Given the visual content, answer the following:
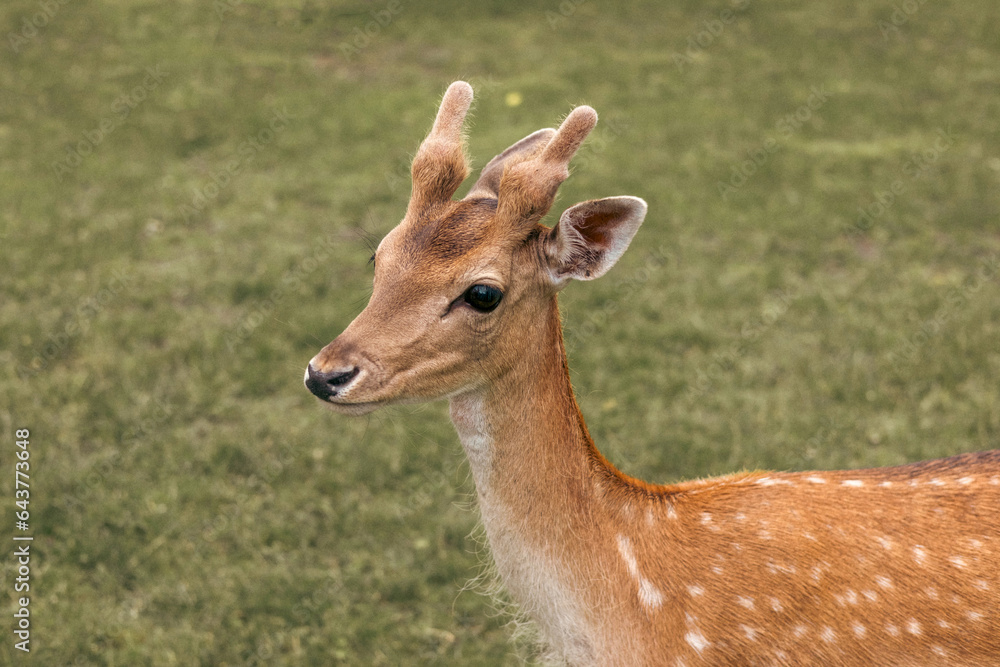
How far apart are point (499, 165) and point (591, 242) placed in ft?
1.80

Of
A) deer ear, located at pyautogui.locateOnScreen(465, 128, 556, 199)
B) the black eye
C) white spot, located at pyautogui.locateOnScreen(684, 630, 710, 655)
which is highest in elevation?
deer ear, located at pyautogui.locateOnScreen(465, 128, 556, 199)

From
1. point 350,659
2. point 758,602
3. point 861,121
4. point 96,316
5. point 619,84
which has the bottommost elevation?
point 861,121

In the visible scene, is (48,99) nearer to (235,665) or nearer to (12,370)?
(12,370)

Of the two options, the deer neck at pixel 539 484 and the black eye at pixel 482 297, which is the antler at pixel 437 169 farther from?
the deer neck at pixel 539 484

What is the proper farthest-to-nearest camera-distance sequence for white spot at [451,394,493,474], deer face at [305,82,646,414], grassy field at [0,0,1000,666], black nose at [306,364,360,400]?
grassy field at [0,0,1000,666] → white spot at [451,394,493,474] → deer face at [305,82,646,414] → black nose at [306,364,360,400]

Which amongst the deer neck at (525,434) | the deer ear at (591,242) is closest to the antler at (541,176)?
the deer ear at (591,242)

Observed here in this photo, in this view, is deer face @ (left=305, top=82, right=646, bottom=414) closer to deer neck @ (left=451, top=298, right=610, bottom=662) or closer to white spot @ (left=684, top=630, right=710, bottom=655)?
deer neck @ (left=451, top=298, right=610, bottom=662)

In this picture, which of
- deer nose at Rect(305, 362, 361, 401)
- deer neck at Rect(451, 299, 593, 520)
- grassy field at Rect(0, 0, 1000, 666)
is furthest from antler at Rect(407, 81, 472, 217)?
grassy field at Rect(0, 0, 1000, 666)

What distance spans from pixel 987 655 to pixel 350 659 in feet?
10.5

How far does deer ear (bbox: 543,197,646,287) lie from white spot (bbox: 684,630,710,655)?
4.31ft

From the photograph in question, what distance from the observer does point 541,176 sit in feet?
10.4

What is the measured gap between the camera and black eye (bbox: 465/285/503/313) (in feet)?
10.4

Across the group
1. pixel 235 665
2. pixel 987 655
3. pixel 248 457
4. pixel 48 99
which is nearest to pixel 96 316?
pixel 248 457

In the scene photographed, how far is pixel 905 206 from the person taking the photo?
8.91 m
